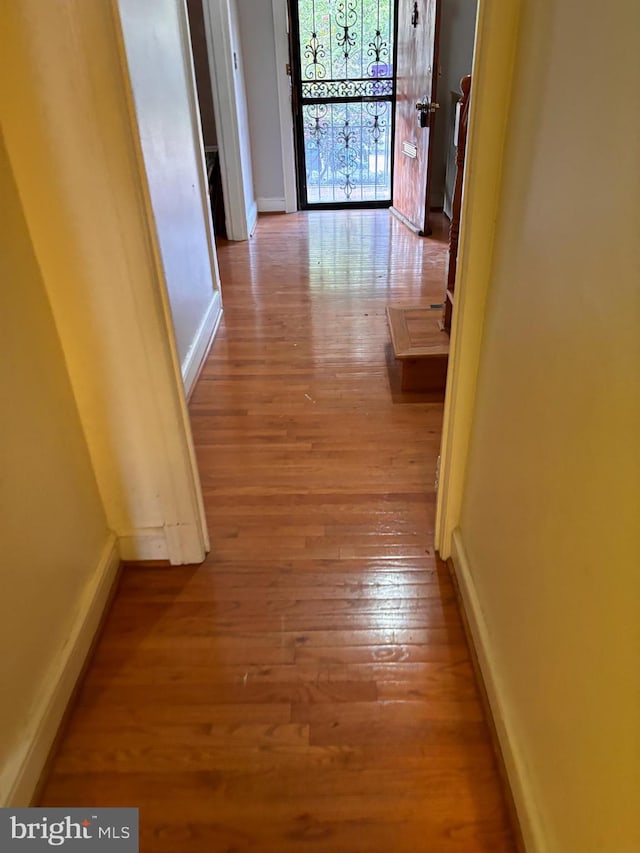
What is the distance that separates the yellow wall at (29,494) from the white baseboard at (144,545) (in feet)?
0.79

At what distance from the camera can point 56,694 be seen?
4.52 ft

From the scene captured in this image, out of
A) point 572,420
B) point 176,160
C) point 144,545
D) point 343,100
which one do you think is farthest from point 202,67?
point 572,420

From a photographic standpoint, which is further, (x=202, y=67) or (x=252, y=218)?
(x=252, y=218)

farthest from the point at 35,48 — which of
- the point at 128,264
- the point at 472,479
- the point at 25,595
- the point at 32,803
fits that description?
the point at 32,803

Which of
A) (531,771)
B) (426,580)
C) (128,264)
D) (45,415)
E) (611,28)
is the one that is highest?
(611,28)

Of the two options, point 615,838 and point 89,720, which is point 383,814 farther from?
point 89,720

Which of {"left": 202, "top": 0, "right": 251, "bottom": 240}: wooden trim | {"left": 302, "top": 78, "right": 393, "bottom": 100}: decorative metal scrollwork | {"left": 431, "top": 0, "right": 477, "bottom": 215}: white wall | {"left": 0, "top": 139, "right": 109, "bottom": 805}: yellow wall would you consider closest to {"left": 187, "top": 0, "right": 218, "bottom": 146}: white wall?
{"left": 202, "top": 0, "right": 251, "bottom": 240}: wooden trim

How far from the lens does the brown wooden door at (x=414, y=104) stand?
407 cm

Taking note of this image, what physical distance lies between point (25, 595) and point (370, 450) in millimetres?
1353

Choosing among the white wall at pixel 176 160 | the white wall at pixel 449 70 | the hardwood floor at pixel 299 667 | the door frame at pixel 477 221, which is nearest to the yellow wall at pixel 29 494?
the hardwood floor at pixel 299 667

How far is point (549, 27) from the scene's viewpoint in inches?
39.6

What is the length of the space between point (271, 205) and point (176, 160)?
3035mm

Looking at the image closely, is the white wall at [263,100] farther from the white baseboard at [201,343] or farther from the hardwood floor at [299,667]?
the hardwood floor at [299,667]

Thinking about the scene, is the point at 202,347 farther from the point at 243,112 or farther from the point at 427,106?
the point at 243,112
